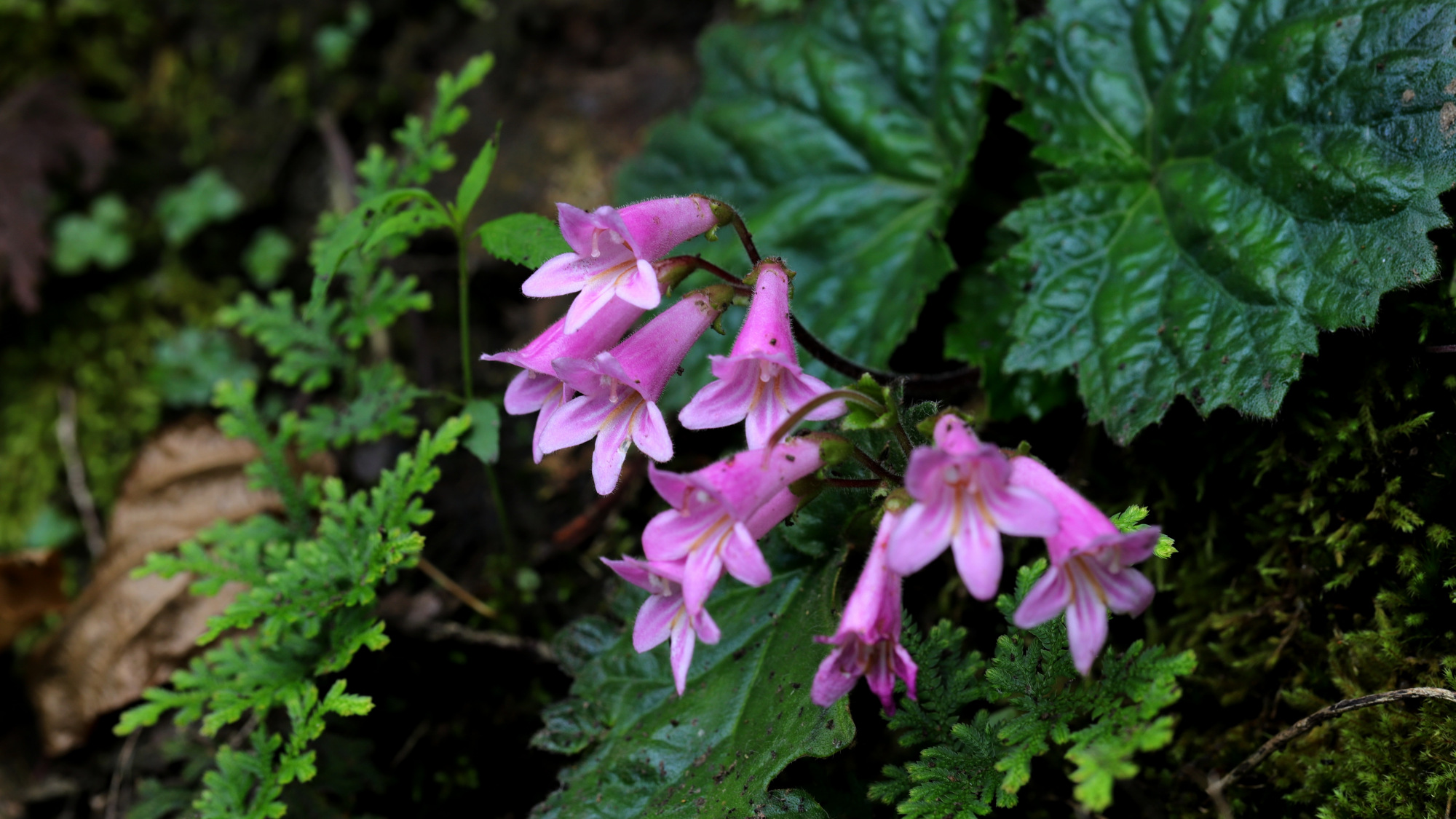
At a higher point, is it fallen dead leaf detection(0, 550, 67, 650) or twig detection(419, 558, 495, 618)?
twig detection(419, 558, 495, 618)

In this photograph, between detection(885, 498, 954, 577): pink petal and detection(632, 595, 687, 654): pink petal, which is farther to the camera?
detection(632, 595, 687, 654): pink petal

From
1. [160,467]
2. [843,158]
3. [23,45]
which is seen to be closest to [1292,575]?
[843,158]

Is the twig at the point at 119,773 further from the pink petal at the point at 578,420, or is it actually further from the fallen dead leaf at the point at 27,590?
the pink petal at the point at 578,420

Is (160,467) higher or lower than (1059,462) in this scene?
lower

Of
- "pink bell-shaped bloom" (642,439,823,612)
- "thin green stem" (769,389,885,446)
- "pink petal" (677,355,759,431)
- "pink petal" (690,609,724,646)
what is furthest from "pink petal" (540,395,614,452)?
"pink petal" (690,609,724,646)

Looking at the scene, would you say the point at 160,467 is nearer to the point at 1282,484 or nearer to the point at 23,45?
the point at 23,45

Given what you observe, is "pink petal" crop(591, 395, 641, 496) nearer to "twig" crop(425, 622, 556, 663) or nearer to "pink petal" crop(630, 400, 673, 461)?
"pink petal" crop(630, 400, 673, 461)

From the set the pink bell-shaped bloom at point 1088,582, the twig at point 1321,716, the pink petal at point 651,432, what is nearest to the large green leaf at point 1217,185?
the twig at point 1321,716

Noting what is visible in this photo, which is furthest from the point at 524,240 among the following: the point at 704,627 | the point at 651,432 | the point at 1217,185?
the point at 1217,185
